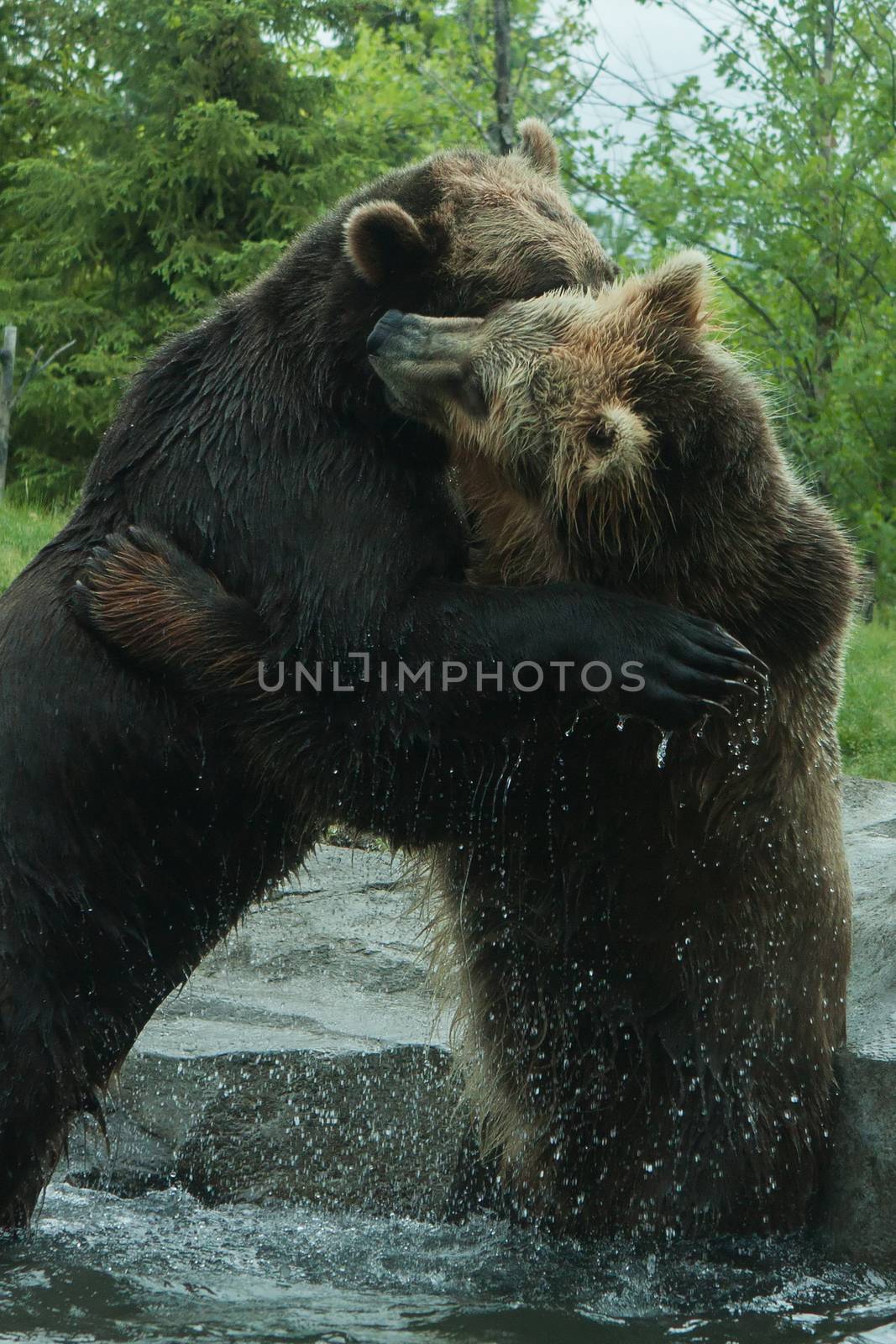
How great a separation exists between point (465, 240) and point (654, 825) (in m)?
1.54

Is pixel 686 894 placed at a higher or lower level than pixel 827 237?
lower

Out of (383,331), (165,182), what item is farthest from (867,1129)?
(165,182)

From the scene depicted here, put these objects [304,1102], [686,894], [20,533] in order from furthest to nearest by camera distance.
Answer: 1. [20,533]
2. [304,1102]
3. [686,894]

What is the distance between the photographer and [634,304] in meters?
3.12

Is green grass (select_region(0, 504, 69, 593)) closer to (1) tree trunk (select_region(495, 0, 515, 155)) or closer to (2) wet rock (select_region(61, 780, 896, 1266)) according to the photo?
(1) tree trunk (select_region(495, 0, 515, 155))

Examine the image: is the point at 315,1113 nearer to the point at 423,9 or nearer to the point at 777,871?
the point at 777,871

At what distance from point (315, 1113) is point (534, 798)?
5.10ft

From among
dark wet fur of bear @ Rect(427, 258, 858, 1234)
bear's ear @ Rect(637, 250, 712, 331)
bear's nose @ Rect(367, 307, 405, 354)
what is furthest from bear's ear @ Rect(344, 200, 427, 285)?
bear's ear @ Rect(637, 250, 712, 331)

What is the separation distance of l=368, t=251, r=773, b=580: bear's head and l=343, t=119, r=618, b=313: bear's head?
24 cm

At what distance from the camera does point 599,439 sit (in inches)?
119

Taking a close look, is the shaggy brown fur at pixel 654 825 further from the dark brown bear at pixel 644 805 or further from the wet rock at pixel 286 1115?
the wet rock at pixel 286 1115

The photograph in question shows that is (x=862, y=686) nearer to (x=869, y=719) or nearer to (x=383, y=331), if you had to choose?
(x=869, y=719)

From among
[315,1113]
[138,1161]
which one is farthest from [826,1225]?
[138,1161]

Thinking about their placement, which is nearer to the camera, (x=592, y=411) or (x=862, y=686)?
(x=592, y=411)
